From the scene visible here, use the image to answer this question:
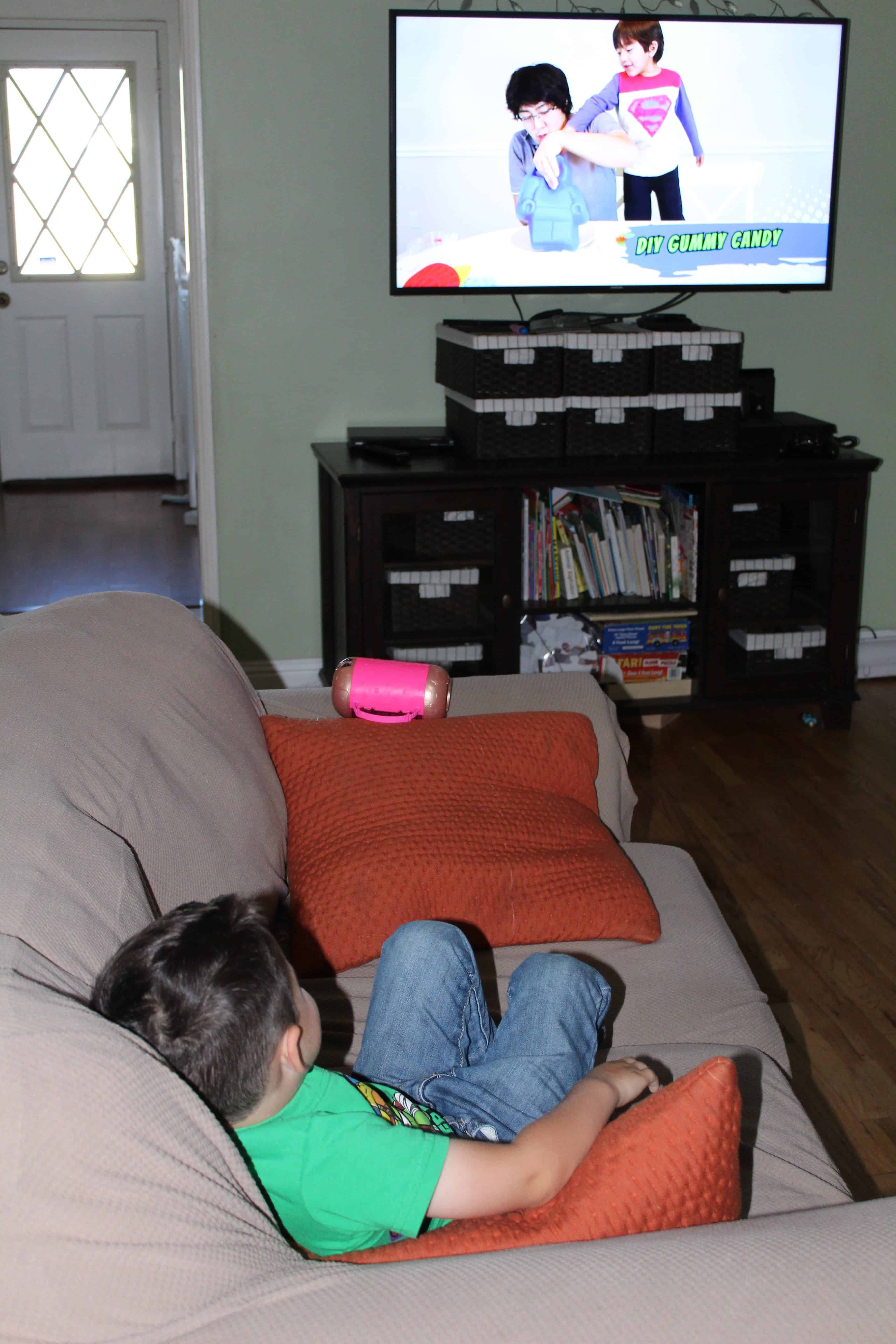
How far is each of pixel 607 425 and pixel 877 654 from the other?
1.27 metres

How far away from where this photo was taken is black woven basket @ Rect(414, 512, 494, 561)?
319cm

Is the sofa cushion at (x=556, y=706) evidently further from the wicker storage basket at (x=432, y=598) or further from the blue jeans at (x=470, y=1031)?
the wicker storage basket at (x=432, y=598)

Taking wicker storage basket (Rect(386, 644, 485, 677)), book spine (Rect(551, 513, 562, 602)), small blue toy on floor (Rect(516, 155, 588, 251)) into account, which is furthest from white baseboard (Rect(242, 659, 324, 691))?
small blue toy on floor (Rect(516, 155, 588, 251))

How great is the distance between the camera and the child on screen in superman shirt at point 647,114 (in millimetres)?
3242

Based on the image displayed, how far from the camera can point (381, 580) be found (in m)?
3.16

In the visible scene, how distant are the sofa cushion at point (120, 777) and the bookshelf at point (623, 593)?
1306 millimetres

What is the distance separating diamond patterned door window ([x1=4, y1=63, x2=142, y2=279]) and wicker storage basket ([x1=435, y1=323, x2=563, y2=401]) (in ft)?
11.3

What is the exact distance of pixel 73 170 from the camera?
233 inches

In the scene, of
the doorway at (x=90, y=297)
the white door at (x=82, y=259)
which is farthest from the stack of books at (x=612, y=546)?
the white door at (x=82, y=259)

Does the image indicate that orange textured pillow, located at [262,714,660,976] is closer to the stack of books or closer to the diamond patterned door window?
the stack of books

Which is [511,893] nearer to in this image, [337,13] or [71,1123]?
[71,1123]

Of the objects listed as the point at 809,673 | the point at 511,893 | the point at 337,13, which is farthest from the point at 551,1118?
the point at 337,13

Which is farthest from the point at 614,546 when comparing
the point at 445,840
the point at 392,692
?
the point at 445,840

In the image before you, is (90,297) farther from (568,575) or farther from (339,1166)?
(339,1166)
